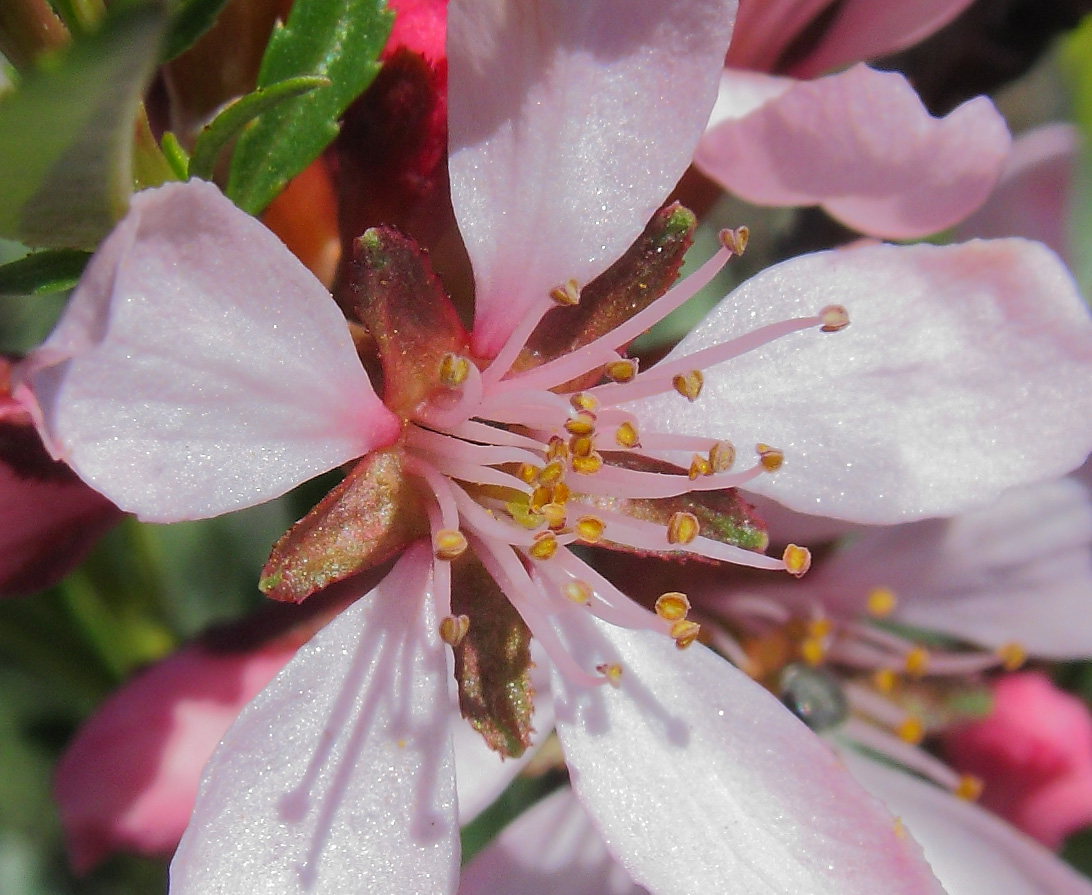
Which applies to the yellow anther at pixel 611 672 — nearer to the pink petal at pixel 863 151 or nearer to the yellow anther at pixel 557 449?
the yellow anther at pixel 557 449

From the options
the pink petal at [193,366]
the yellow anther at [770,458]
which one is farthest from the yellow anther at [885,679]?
the pink petal at [193,366]

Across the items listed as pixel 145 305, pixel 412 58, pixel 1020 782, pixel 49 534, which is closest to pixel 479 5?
pixel 412 58

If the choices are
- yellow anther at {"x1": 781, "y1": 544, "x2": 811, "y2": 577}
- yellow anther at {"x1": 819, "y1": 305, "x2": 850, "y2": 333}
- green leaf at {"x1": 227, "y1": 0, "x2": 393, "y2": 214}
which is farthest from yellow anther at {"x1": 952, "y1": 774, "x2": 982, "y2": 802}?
green leaf at {"x1": 227, "y1": 0, "x2": 393, "y2": 214}

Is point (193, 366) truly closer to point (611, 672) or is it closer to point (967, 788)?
point (611, 672)

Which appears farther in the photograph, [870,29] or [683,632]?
[870,29]

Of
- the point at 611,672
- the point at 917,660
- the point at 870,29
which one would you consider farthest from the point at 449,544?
the point at 917,660

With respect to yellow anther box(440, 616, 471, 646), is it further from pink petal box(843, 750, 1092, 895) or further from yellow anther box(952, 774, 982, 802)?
yellow anther box(952, 774, 982, 802)
